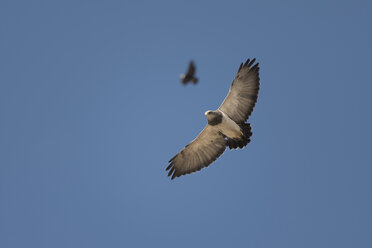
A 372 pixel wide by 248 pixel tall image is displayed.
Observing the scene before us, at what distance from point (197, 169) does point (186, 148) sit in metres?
1.05

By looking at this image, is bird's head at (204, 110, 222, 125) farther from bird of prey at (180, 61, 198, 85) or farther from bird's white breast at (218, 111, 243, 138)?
bird of prey at (180, 61, 198, 85)

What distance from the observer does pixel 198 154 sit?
1680 centimetres

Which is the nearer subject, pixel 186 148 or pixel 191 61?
pixel 191 61

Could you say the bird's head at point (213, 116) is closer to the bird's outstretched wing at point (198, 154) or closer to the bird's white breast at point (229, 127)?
the bird's white breast at point (229, 127)

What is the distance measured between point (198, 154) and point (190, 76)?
6274mm

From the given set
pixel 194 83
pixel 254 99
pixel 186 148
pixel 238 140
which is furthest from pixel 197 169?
pixel 194 83

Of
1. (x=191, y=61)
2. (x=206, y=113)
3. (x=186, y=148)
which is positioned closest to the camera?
(x=191, y=61)

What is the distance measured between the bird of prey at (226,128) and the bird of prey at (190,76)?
13.8 ft

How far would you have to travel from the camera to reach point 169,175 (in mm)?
16938

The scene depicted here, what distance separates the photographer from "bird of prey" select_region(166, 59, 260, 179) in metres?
15.4

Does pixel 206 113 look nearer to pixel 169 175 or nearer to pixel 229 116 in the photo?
pixel 229 116

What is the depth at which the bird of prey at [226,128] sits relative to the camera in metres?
15.4

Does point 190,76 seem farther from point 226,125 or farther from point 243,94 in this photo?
point 243,94

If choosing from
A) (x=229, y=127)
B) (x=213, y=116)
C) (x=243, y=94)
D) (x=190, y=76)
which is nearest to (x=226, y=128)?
(x=229, y=127)
